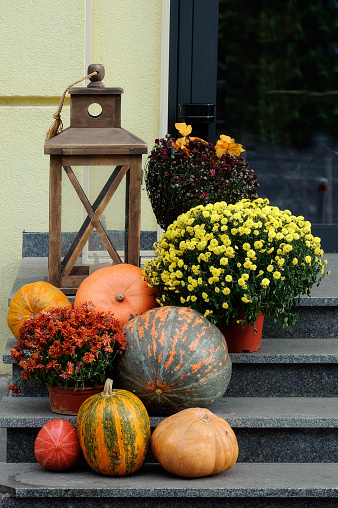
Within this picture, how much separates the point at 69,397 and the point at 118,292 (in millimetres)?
569

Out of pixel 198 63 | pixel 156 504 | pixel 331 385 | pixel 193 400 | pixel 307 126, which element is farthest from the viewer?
pixel 307 126

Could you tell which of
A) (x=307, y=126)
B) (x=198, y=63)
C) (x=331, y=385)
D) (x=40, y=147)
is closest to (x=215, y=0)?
(x=198, y=63)

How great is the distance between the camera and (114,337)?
10.2 feet

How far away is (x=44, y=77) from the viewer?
4457 mm

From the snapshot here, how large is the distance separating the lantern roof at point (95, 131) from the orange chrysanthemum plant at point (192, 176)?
43cm

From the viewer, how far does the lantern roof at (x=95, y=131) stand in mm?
3500

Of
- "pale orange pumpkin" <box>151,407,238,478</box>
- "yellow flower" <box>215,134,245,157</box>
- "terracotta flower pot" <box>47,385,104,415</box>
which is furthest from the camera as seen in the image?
"yellow flower" <box>215,134,245,157</box>

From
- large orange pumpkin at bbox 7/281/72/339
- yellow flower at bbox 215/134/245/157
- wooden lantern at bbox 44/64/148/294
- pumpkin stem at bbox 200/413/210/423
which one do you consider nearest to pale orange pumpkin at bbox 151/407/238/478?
pumpkin stem at bbox 200/413/210/423

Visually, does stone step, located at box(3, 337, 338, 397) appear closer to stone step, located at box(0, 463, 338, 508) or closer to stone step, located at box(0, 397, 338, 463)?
stone step, located at box(0, 397, 338, 463)

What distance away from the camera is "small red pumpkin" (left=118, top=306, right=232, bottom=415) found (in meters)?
3.06

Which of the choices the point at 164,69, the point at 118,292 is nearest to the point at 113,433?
the point at 118,292

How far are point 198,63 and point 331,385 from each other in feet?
7.50

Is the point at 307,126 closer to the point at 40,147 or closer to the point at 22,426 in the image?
the point at 40,147

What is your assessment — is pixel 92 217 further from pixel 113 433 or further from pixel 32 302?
pixel 113 433
